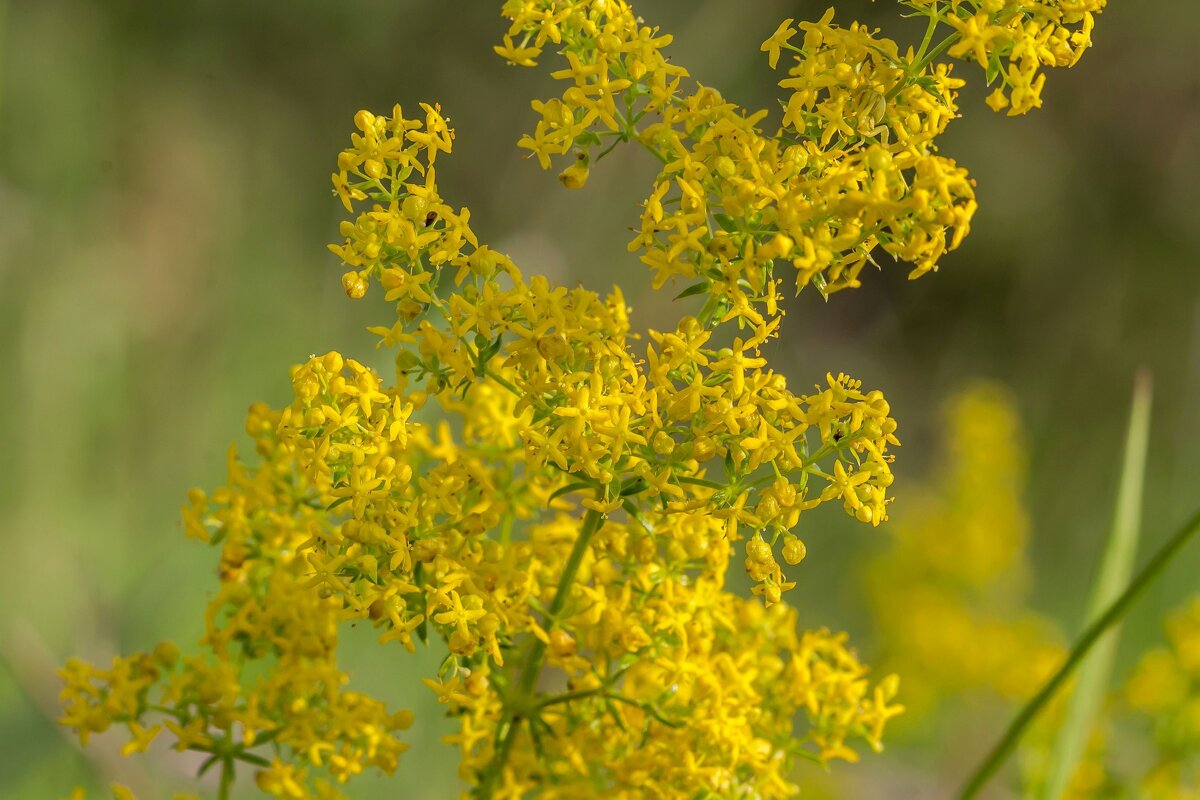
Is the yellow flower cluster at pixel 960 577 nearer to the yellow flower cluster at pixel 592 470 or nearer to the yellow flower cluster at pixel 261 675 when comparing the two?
the yellow flower cluster at pixel 592 470

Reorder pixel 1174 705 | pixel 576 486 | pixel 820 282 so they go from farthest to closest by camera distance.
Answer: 1. pixel 1174 705
2. pixel 576 486
3. pixel 820 282

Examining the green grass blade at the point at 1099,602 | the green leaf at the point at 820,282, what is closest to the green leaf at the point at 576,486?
the green leaf at the point at 820,282

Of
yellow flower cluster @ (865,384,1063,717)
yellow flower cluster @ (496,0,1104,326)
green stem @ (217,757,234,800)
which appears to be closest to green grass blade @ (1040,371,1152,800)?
yellow flower cluster @ (496,0,1104,326)

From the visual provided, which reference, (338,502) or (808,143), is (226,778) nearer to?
(338,502)

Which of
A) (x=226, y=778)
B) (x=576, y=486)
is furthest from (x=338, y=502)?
(x=226, y=778)

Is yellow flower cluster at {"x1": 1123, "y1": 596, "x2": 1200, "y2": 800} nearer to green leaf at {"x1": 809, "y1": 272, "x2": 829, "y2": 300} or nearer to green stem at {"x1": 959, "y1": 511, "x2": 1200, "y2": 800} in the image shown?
green stem at {"x1": 959, "y1": 511, "x2": 1200, "y2": 800}

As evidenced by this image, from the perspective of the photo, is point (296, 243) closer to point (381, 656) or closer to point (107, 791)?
point (381, 656)
